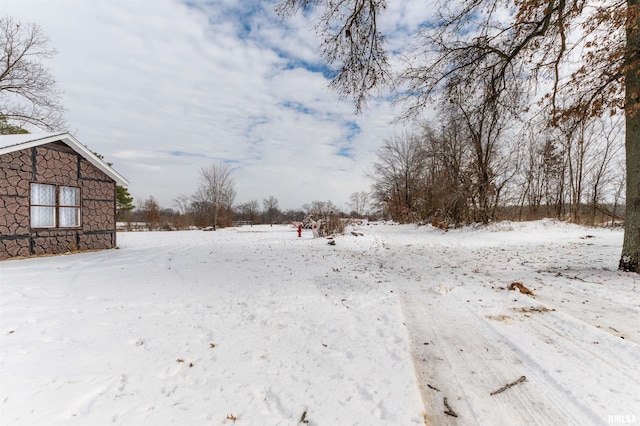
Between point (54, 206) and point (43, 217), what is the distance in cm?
47

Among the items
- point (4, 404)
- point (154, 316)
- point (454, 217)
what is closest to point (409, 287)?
point (154, 316)

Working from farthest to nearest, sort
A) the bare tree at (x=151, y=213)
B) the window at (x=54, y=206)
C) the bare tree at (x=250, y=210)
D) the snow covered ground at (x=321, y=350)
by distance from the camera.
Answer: the bare tree at (x=250, y=210), the bare tree at (x=151, y=213), the window at (x=54, y=206), the snow covered ground at (x=321, y=350)

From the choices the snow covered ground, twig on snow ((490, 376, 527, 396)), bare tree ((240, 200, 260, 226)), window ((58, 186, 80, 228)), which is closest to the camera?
the snow covered ground

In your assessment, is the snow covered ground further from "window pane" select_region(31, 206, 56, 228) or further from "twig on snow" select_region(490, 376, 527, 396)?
"window pane" select_region(31, 206, 56, 228)

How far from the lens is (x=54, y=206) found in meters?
9.78

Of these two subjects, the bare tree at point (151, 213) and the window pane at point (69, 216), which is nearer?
the window pane at point (69, 216)

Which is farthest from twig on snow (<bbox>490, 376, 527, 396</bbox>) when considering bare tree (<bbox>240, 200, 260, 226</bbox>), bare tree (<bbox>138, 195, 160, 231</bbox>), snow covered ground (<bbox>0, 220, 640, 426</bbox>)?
bare tree (<bbox>240, 200, 260, 226</bbox>)

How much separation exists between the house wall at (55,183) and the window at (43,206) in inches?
7.6

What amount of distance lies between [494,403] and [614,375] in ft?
4.00

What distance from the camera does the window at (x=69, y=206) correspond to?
32.9 ft

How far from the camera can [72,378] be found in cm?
254

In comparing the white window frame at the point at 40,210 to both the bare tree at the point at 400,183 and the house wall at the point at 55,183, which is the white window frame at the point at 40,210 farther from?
the bare tree at the point at 400,183

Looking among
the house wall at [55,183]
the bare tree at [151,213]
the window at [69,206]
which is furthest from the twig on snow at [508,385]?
the bare tree at [151,213]

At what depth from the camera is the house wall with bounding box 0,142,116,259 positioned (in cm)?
857
